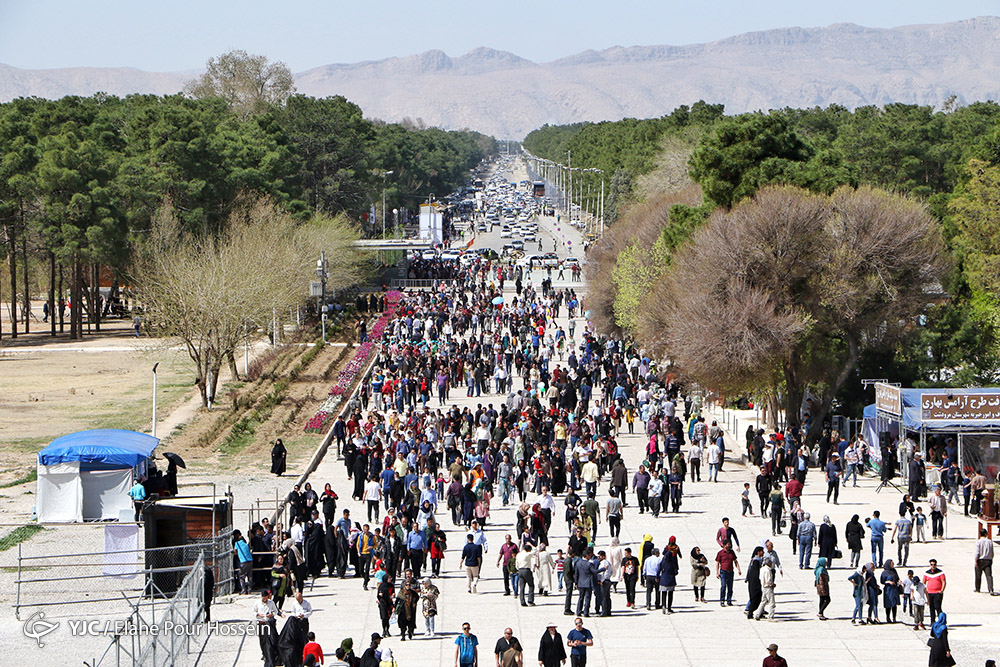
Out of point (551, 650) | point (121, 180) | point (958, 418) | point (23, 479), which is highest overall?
point (121, 180)

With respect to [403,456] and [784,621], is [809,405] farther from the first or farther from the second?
[784,621]

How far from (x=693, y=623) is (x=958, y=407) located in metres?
12.9

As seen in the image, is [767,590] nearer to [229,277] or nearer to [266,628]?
[266,628]

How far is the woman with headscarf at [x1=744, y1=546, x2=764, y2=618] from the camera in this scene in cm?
1894

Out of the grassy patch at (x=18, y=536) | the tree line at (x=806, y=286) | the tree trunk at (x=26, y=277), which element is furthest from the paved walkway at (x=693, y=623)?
the tree trunk at (x=26, y=277)

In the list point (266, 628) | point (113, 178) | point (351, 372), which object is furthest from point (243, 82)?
point (266, 628)

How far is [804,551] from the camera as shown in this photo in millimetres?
21891

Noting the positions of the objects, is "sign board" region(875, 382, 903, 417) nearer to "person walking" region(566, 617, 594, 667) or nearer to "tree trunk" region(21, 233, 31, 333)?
"person walking" region(566, 617, 594, 667)

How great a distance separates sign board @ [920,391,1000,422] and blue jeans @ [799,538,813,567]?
8.19m

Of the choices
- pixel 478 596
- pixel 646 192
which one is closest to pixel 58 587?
pixel 478 596

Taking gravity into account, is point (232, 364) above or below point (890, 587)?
above

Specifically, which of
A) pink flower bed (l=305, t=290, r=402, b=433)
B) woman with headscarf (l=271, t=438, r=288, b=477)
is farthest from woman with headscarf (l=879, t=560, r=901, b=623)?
pink flower bed (l=305, t=290, r=402, b=433)

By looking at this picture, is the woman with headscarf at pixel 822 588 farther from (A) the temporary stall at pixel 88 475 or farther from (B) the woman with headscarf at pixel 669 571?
(A) the temporary stall at pixel 88 475

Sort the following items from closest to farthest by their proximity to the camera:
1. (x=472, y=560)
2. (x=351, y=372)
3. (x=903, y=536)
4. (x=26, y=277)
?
(x=472, y=560) < (x=903, y=536) < (x=351, y=372) < (x=26, y=277)
